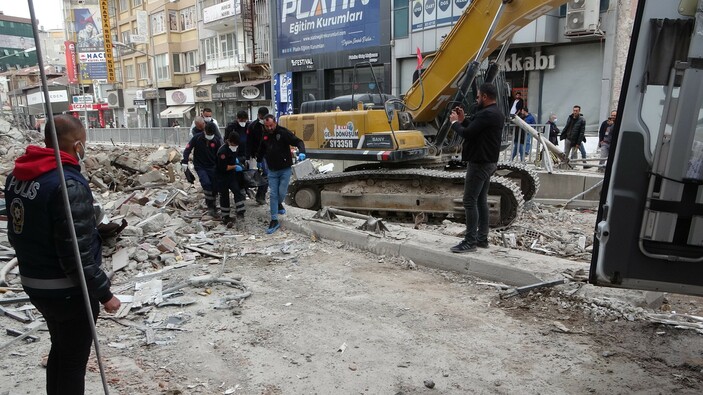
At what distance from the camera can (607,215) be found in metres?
2.99

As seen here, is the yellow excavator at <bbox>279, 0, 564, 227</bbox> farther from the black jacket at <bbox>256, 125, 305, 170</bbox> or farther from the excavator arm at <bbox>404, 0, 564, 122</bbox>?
the black jacket at <bbox>256, 125, 305, 170</bbox>

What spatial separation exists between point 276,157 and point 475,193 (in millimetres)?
3401

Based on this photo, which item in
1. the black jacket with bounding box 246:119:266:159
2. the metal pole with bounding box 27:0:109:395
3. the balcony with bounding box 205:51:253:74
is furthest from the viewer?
the balcony with bounding box 205:51:253:74

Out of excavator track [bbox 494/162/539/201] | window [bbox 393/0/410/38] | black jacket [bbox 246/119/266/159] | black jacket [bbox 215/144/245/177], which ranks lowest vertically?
excavator track [bbox 494/162/539/201]

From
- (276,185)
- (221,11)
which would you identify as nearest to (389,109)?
(276,185)

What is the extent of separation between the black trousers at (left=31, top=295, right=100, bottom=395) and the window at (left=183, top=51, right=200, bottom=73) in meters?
41.5

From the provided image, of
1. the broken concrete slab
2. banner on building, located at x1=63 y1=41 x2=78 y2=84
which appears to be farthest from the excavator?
banner on building, located at x1=63 y1=41 x2=78 y2=84

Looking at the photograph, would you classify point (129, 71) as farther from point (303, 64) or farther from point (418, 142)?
point (418, 142)

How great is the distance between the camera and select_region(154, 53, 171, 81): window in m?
43.3

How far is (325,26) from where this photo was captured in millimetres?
26641

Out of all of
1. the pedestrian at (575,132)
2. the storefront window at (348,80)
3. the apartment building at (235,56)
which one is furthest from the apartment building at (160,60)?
the pedestrian at (575,132)

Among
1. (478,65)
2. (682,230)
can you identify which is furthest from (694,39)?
(478,65)

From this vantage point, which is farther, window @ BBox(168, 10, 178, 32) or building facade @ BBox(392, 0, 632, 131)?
window @ BBox(168, 10, 178, 32)

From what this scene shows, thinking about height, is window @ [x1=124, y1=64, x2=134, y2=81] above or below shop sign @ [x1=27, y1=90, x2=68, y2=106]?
above
